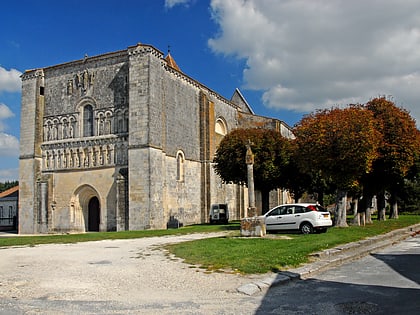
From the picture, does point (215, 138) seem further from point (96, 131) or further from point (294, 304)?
point (294, 304)

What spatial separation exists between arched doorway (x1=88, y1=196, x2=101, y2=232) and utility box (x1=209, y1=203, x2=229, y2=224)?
9.07 meters

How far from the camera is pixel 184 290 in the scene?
7980mm

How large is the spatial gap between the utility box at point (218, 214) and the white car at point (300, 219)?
48.5ft

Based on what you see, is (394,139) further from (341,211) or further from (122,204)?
(122,204)

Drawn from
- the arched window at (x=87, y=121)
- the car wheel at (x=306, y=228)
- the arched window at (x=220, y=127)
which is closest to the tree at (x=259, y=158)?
the arched window at (x=220, y=127)

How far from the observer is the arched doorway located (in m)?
33.4

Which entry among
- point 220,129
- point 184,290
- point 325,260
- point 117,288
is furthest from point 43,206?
point 184,290

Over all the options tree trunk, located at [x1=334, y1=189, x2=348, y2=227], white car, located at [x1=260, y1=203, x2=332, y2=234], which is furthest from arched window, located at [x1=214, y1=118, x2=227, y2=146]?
white car, located at [x1=260, y1=203, x2=332, y2=234]

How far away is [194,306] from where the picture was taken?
22.3ft

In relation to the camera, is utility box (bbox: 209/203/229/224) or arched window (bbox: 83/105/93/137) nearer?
arched window (bbox: 83/105/93/137)

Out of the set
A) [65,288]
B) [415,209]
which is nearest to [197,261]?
[65,288]

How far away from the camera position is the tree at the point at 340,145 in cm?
2152

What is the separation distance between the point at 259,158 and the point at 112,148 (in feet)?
35.6

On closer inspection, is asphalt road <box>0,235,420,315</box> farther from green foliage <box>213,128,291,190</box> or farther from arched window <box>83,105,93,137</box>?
arched window <box>83,105,93,137</box>
